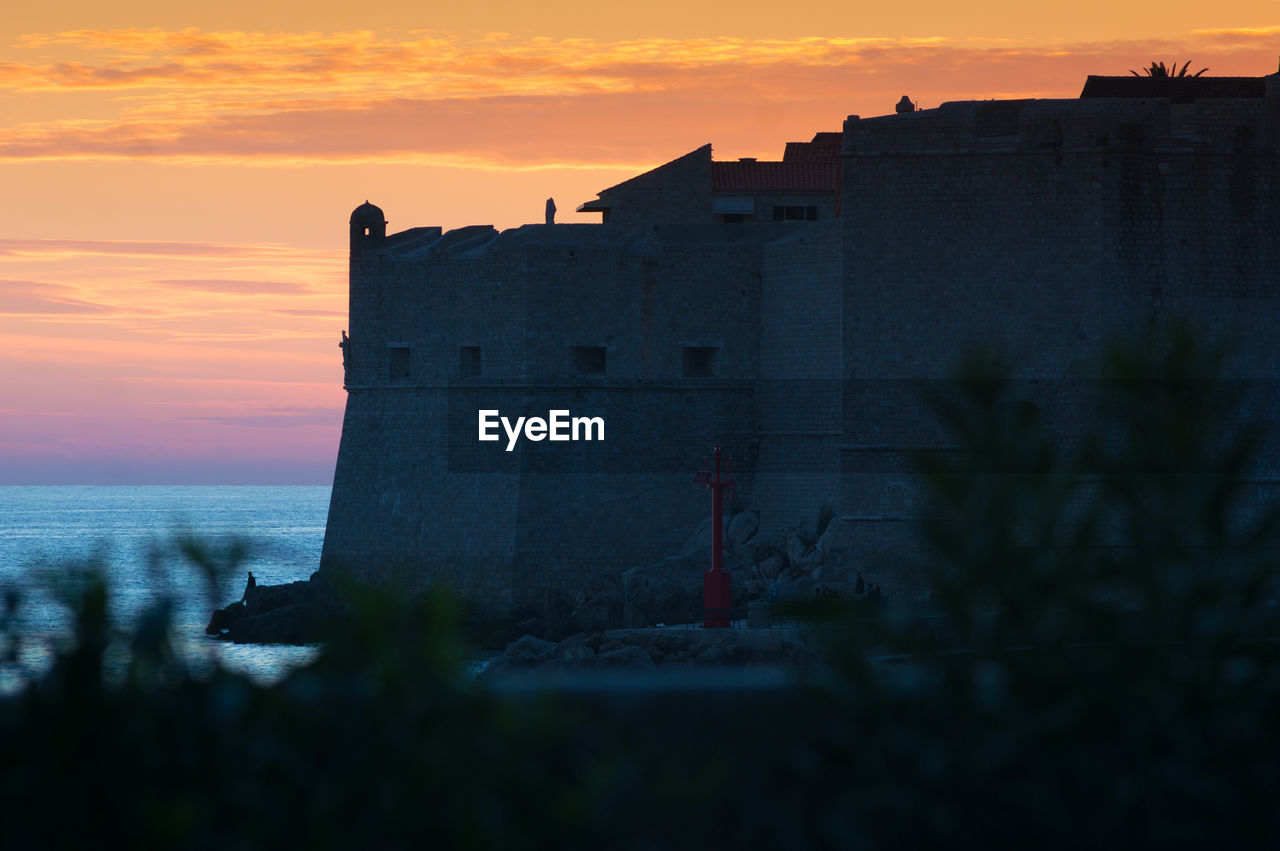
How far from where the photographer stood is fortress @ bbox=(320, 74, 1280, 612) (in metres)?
16.5

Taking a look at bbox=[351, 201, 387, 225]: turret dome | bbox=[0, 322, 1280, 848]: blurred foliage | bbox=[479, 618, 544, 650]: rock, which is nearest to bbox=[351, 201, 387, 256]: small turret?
bbox=[351, 201, 387, 225]: turret dome

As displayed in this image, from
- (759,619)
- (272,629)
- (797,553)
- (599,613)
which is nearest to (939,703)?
(759,619)

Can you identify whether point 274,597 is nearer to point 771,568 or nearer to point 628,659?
point 771,568

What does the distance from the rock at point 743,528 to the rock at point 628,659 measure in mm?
4232

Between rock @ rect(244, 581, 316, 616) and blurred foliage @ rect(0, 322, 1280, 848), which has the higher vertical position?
blurred foliage @ rect(0, 322, 1280, 848)

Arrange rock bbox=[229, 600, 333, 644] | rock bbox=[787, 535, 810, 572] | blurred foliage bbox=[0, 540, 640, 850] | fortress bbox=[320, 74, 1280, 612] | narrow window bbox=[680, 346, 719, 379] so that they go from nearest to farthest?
blurred foliage bbox=[0, 540, 640, 850] < fortress bbox=[320, 74, 1280, 612] < rock bbox=[787, 535, 810, 572] < narrow window bbox=[680, 346, 719, 379] < rock bbox=[229, 600, 333, 644]

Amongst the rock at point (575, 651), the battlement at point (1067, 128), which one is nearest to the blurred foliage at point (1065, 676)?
the rock at point (575, 651)

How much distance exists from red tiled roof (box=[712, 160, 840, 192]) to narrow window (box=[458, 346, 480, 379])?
536cm

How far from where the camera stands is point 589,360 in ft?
68.3

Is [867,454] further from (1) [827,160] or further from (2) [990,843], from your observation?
(2) [990,843]

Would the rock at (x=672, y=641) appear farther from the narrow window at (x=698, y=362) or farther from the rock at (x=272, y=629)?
the rock at (x=272, y=629)

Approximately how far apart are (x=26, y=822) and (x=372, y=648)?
1.53 ft

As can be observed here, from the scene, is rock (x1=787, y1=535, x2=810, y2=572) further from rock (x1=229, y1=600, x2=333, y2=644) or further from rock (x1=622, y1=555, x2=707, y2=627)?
rock (x1=229, y1=600, x2=333, y2=644)

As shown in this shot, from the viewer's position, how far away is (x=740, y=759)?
2811 millimetres
